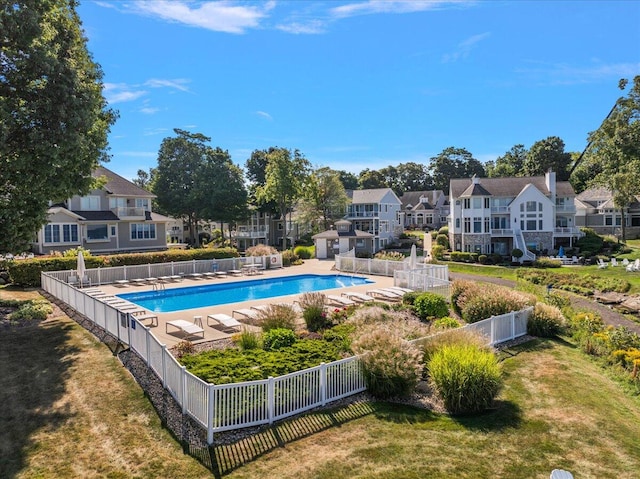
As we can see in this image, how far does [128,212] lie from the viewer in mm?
37969

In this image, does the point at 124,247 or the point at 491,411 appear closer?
the point at 491,411

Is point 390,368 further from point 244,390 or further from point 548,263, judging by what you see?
point 548,263

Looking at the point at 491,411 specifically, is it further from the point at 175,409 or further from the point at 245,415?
the point at 175,409

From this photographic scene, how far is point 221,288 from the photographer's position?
84.1 feet

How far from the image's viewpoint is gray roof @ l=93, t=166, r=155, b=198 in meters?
38.8

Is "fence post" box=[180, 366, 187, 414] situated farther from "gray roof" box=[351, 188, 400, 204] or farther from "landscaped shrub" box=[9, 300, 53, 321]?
"gray roof" box=[351, 188, 400, 204]

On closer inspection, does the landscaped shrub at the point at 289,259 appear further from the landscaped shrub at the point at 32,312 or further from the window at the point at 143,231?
the landscaped shrub at the point at 32,312

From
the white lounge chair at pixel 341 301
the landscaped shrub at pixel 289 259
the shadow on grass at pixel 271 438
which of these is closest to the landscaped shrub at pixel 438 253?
the landscaped shrub at pixel 289 259

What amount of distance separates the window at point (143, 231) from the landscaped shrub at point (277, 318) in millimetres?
29196

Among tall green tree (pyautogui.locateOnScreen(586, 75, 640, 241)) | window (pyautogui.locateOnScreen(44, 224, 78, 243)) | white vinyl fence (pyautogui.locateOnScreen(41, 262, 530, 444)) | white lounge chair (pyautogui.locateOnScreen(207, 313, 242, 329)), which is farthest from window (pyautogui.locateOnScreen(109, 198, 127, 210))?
tall green tree (pyautogui.locateOnScreen(586, 75, 640, 241))

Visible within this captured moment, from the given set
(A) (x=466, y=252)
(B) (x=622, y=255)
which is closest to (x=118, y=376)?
(A) (x=466, y=252)

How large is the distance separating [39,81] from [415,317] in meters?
15.2

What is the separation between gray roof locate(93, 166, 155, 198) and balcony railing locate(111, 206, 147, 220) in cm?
178

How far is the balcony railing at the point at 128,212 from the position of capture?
123 feet
